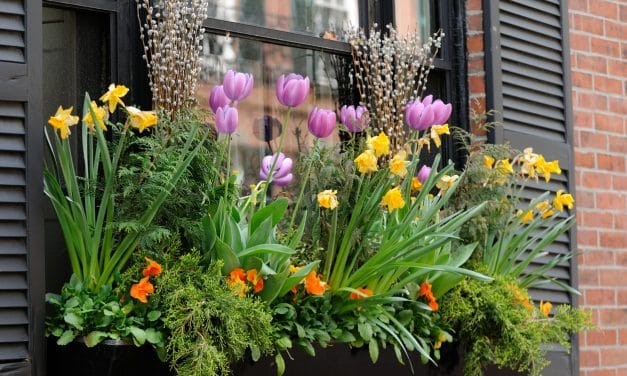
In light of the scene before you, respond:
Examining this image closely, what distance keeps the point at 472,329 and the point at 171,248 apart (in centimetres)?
106

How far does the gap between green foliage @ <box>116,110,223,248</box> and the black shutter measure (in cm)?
23

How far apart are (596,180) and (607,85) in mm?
419

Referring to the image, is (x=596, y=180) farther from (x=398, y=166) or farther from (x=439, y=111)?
(x=398, y=166)

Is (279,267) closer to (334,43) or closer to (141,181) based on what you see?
(141,181)

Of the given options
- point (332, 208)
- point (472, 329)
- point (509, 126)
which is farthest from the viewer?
point (509, 126)

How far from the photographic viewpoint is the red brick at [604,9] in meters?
4.73

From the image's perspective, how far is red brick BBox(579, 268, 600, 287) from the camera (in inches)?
176

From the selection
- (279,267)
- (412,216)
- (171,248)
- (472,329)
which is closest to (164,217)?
(171,248)

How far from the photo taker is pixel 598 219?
4.57 meters

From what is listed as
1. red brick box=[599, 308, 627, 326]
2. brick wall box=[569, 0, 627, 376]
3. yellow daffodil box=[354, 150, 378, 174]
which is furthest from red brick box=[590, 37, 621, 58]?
yellow daffodil box=[354, 150, 378, 174]

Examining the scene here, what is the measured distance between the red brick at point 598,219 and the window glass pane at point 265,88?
1203 millimetres

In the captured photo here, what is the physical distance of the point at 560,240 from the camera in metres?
4.29

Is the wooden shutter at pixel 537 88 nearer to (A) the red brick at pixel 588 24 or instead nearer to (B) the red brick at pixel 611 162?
(A) the red brick at pixel 588 24

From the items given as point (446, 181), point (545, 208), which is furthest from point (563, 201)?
point (446, 181)
